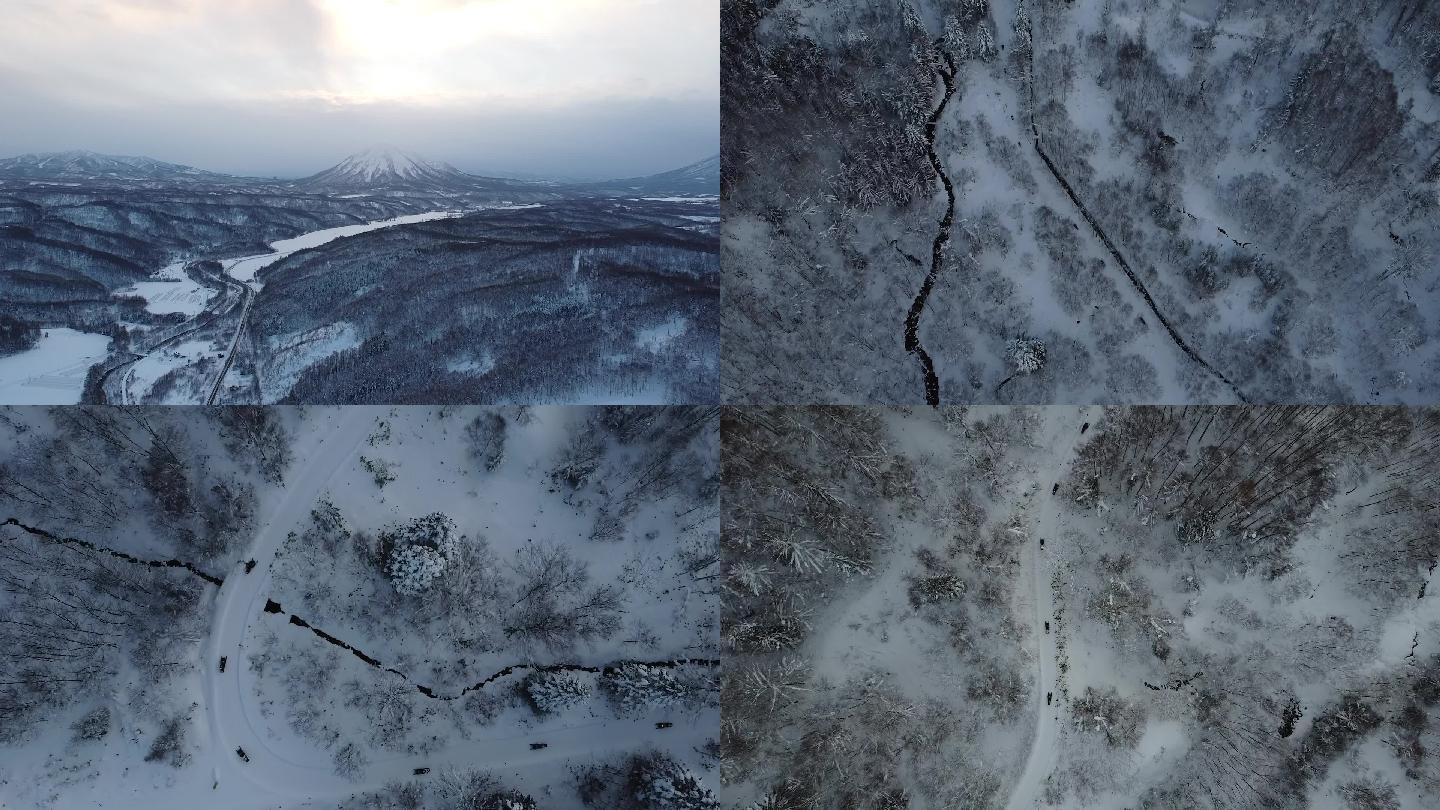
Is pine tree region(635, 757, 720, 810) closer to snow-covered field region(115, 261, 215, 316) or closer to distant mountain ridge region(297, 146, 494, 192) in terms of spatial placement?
distant mountain ridge region(297, 146, 494, 192)

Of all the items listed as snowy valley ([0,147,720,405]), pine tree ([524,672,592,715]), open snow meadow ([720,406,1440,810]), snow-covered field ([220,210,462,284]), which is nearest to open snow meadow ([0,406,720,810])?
pine tree ([524,672,592,715])

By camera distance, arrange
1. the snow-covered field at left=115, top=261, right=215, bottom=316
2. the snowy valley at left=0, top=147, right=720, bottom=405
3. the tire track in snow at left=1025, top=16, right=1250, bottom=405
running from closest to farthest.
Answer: the snowy valley at left=0, top=147, right=720, bottom=405 < the snow-covered field at left=115, top=261, right=215, bottom=316 < the tire track in snow at left=1025, top=16, right=1250, bottom=405

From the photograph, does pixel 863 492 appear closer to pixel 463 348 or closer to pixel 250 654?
pixel 463 348

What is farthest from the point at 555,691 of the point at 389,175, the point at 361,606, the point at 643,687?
the point at 389,175

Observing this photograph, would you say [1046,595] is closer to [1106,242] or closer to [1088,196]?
[1106,242]

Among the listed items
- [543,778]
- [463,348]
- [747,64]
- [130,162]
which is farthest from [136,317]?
[747,64]
